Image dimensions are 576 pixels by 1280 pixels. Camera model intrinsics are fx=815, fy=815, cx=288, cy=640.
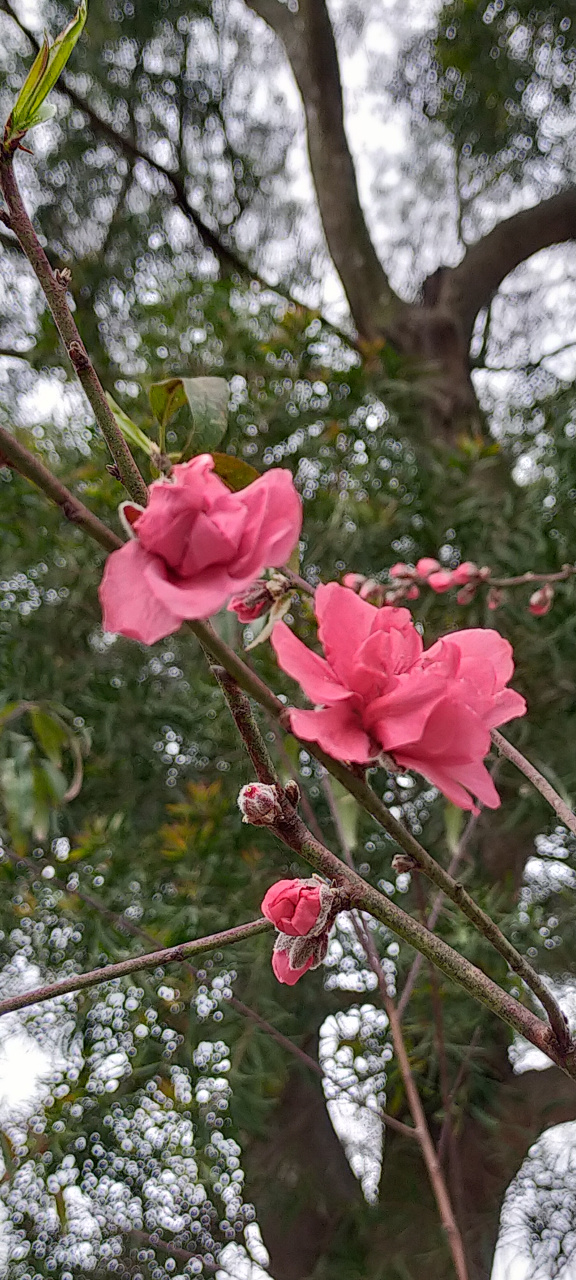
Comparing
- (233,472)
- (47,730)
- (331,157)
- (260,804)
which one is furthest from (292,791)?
(331,157)

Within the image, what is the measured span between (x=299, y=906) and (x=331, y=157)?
1761 millimetres

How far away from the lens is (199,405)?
29cm

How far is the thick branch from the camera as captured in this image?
1664 mm

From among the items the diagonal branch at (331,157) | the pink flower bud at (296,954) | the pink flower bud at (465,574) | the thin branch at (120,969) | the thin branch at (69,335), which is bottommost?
the pink flower bud at (296,954)

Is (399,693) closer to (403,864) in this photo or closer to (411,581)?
(403,864)

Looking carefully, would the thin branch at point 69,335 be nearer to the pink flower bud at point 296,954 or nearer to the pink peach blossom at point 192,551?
the pink peach blossom at point 192,551

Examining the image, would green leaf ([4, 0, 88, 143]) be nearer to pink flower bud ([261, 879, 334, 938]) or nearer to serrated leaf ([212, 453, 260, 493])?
serrated leaf ([212, 453, 260, 493])

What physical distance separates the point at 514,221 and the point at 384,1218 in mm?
1838

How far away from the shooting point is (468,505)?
1.12 m

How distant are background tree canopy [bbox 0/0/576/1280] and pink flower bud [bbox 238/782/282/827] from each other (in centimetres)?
41

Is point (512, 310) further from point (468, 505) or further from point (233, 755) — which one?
point (233, 755)

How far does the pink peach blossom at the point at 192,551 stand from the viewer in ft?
0.64

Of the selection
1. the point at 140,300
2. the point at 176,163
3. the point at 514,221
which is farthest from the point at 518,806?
the point at 176,163

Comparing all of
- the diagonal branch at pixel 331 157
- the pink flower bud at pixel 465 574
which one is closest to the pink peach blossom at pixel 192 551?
the pink flower bud at pixel 465 574
